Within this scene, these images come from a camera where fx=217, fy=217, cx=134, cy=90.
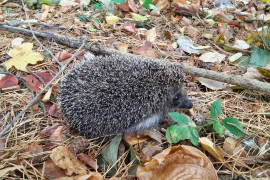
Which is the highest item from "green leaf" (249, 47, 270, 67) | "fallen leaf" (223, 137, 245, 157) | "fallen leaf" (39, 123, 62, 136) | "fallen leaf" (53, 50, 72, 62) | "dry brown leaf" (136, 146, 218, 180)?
"green leaf" (249, 47, 270, 67)

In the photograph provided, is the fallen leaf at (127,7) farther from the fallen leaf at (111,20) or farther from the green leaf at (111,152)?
the green leaf at (111,152)

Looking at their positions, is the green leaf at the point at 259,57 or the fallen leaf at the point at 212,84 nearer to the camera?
the fallen leaf at the point at 212,84

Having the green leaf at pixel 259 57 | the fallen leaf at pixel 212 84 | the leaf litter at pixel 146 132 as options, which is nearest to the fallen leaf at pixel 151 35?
the leaf litter at pixel 146 132

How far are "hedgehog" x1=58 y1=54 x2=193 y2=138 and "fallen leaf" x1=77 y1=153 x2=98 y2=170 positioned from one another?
288 millimetres

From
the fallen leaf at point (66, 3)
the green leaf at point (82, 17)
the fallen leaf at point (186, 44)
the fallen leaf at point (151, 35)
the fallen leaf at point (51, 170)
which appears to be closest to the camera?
the fallen leaf at point (51, 170)

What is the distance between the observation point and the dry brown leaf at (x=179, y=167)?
173cm

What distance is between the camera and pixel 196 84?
10.1 feet

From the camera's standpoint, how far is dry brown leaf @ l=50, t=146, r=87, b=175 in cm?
185

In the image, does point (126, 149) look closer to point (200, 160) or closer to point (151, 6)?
point (200, 160)

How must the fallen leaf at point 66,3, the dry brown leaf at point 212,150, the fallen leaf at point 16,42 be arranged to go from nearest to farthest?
the dry brown leaf at point 212,150
the fallen leaf at point 16,42
the fallen leaf at point 66,3

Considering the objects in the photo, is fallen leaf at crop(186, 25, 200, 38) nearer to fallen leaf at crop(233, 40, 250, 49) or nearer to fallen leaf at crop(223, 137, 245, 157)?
fallen leaf at crop(233, 40, 250, 49)

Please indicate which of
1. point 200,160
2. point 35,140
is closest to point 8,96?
point 35,140

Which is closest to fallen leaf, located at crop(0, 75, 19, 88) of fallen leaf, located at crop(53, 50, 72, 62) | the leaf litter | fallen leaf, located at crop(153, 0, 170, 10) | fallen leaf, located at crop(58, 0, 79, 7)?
the leaf litter

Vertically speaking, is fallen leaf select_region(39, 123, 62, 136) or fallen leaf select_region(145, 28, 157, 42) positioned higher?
fallen leaf select_region(145, 28, 157, 42)
